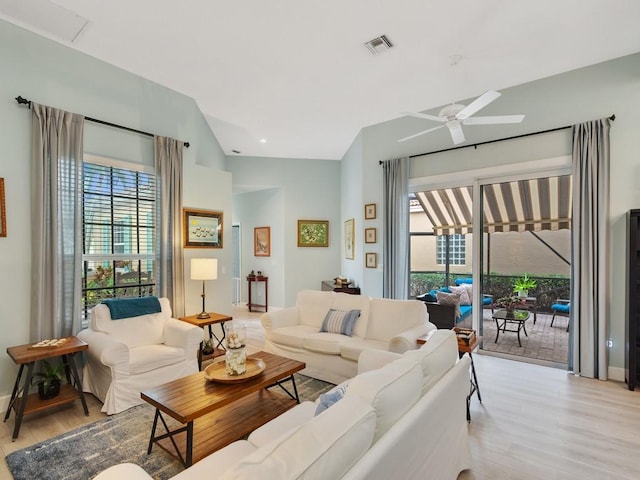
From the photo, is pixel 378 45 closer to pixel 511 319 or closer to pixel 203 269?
pixel 203 269

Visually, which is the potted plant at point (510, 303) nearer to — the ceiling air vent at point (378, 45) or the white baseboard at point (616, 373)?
the white baseboard at point (616, 373)

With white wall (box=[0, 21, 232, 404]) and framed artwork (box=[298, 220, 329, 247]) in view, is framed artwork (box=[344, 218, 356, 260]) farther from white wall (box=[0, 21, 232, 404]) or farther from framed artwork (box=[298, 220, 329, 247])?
white wall (box=[0, 21, 232, 404])

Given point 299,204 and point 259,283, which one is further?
point 259,283

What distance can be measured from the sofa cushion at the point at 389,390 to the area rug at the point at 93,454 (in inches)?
63.4

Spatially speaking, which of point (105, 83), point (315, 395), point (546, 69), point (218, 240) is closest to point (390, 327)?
point (315, 395)

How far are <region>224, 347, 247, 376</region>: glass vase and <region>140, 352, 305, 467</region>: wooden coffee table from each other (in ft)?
0.32

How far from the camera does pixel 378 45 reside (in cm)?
320

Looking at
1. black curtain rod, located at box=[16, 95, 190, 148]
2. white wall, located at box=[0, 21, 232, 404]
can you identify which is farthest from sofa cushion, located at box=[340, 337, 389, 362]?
black curtain rod, located at box=[16, 95, 190, 148]

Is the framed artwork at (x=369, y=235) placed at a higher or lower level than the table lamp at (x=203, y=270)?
higher

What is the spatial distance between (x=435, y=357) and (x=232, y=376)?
1484 mm

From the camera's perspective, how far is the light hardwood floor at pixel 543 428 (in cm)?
209

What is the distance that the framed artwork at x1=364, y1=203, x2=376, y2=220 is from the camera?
538 centimetres

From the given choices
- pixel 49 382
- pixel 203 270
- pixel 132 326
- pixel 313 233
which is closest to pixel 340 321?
pixel 203 270

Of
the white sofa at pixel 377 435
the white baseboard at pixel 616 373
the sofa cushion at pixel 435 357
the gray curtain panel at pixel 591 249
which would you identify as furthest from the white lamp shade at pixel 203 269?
the white baseboard at pixel 616 373
